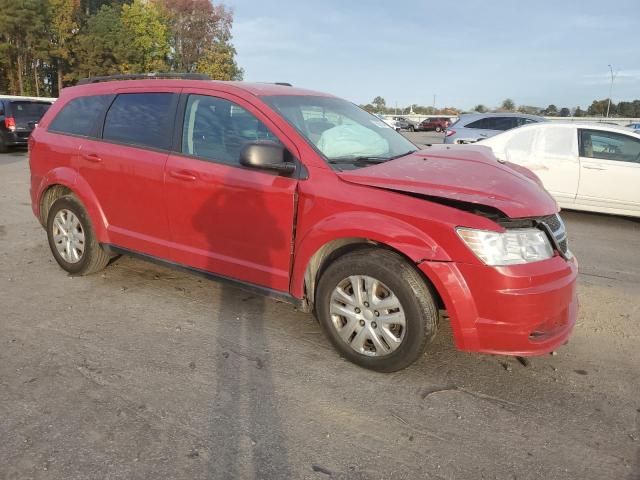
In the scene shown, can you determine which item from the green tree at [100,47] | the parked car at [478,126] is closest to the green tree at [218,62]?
the green tree at [100,47]

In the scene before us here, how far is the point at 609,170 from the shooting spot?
763 centimetres

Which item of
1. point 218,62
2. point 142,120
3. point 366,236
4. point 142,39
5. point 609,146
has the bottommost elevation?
point 366,236

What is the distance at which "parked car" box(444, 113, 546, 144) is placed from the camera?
44.7 feet

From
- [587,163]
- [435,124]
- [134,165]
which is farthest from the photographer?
[435,124]

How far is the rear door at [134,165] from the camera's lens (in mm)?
3973

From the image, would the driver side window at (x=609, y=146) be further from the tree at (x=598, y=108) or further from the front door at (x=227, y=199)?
the tree at (x=598, y=108)

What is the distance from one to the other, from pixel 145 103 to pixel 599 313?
4.06 meters

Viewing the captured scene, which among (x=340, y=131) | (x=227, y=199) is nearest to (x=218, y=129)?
(x=227, y=199)

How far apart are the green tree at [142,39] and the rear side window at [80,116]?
2175 inches

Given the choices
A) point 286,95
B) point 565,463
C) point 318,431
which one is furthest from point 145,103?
point 565,463

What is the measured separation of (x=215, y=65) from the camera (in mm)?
58031

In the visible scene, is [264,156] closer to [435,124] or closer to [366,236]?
[366,236]

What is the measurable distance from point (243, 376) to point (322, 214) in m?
1.09

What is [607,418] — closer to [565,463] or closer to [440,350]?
[565,463]
